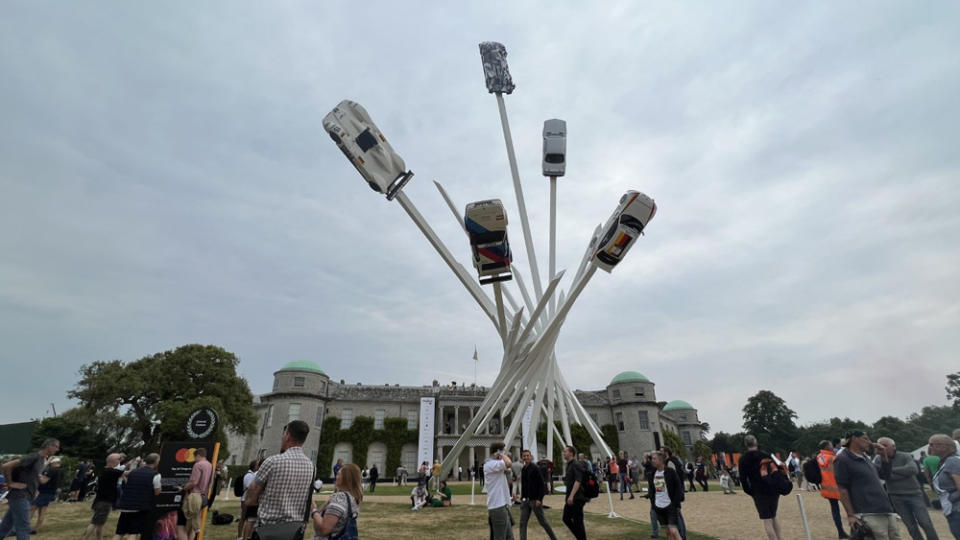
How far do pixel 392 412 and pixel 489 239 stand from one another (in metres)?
34.9

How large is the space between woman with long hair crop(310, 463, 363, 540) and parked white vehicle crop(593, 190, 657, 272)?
11.5m

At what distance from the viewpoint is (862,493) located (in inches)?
198

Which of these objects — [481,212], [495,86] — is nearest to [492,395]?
[481,212]

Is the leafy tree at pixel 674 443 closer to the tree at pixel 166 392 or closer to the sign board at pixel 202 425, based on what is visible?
the tree at pixel 166 392

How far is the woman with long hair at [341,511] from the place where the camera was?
3543mm

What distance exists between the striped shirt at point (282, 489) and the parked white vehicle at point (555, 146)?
16243mm

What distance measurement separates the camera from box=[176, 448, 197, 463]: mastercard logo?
739 cm

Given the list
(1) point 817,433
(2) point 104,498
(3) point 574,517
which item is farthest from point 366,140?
(1) point 817,433

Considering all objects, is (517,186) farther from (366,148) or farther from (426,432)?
(426,432)

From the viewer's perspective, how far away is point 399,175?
15.9 m

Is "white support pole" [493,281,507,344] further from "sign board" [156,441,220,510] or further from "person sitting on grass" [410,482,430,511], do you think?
"sign board" [156,441,220,510]

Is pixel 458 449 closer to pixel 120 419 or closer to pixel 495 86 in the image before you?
pixel 495 86

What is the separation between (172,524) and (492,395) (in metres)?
11.5

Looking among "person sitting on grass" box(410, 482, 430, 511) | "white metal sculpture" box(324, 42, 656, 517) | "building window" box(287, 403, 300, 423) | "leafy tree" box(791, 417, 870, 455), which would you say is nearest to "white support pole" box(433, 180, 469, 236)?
"white metal sculpture" box(324, 42, 656, 517)
